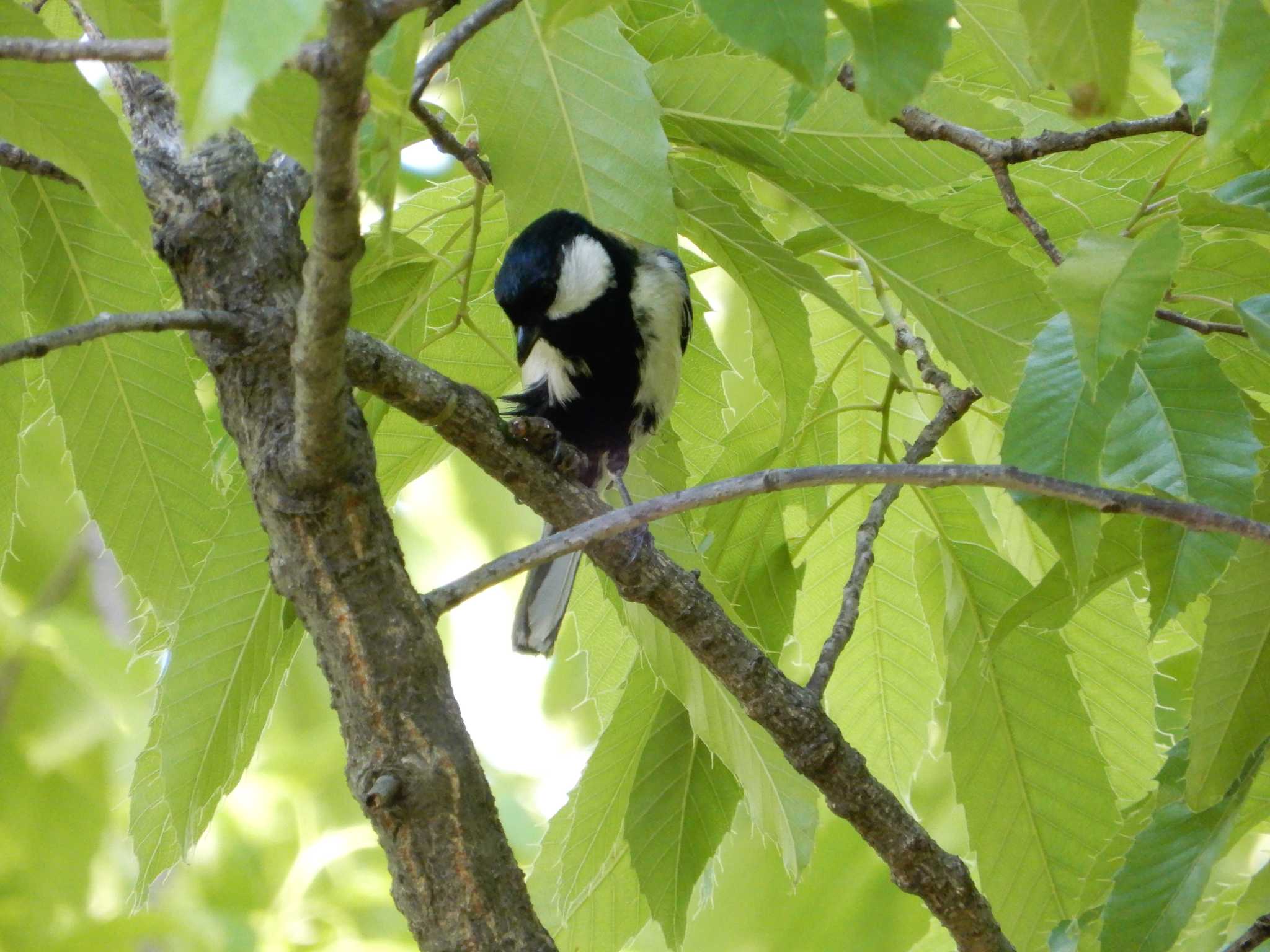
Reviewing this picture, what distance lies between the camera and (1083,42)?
0.74 meters

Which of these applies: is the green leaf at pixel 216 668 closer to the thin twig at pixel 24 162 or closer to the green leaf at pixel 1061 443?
the thin twig at pixel 24 162

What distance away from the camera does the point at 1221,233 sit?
128cm

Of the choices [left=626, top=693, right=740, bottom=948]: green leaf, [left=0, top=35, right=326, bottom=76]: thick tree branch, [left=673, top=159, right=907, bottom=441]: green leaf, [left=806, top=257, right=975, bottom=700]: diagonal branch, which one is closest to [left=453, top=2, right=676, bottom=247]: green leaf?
[left=673, top=159, right=907, bottom=441]: green leaf

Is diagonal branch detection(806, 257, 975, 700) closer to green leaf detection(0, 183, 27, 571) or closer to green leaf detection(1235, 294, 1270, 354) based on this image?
green leaf detection(1235, 294, 1270, 354)

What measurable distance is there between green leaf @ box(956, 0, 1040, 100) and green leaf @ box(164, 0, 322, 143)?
1019 millimetres

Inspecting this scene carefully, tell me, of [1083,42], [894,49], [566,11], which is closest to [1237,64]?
[1083,42]

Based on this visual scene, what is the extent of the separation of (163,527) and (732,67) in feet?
2.55

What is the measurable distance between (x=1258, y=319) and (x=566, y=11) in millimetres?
573

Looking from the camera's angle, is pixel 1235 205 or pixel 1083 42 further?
pixel 1235 205

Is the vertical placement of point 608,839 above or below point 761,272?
below

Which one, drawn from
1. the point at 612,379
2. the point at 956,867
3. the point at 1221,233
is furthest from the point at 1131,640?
the point at 612,379

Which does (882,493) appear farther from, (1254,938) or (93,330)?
(93,330)

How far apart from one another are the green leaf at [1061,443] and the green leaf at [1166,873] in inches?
12.7

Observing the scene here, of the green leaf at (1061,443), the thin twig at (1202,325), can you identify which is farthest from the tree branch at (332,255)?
the thin twig at (1202,325)
